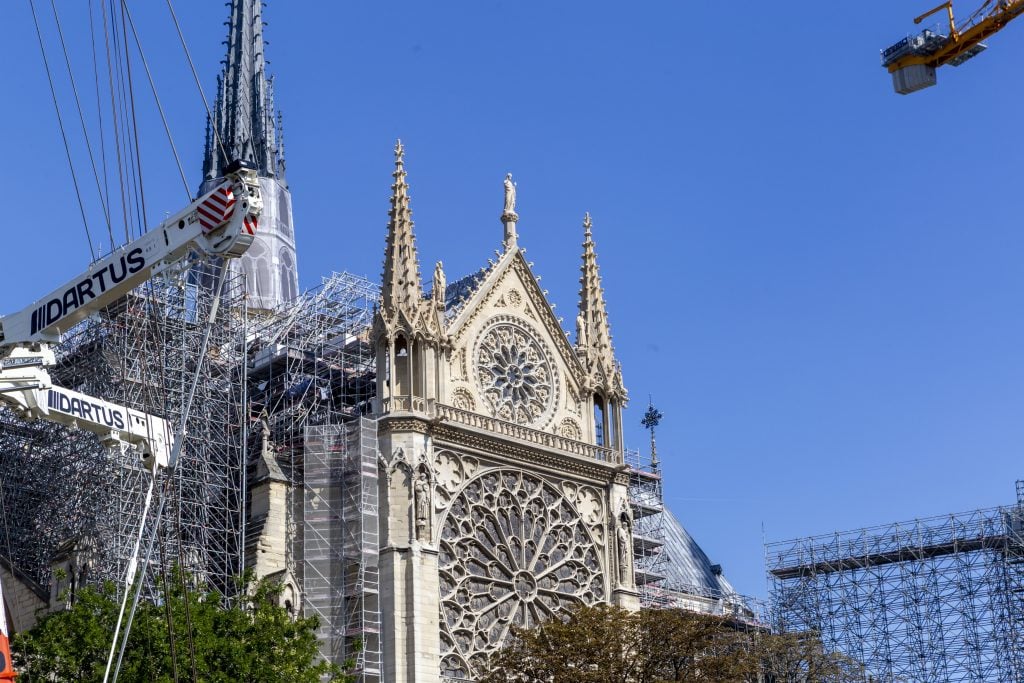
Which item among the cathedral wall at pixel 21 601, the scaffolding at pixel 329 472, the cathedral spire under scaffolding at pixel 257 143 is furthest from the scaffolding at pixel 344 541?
the cathedral spire under scaffolding at pixel 257 143

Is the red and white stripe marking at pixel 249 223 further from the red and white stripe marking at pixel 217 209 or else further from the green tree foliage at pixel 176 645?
the green tree foliage at pixel 176 645

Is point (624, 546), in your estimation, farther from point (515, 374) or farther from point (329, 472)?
point (329, 472)

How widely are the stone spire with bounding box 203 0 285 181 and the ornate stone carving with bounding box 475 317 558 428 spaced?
27.1m

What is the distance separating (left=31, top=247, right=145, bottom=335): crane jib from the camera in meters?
31.9

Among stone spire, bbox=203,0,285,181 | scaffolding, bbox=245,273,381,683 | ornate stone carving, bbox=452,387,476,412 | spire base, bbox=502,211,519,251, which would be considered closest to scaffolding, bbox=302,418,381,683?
Result: scaffolding, bbox=245,273,381,683

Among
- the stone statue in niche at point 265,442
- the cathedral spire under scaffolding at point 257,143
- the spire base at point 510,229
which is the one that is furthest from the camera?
the cathedral spire under scaffolding at point 257,143

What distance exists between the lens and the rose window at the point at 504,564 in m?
54.9

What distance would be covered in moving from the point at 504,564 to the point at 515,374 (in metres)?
6.81

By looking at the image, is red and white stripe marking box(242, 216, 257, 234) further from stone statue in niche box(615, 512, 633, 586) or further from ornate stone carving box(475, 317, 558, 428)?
stone statue in niche box(615, 512, 633, 586)

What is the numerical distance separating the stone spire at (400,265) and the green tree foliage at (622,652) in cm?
1088

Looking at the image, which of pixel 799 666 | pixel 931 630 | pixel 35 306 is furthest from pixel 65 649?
pixel 931 630

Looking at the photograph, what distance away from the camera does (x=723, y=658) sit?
171 feet

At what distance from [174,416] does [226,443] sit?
7.81 ft

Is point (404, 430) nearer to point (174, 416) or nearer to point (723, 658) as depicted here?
point (174, 416)
